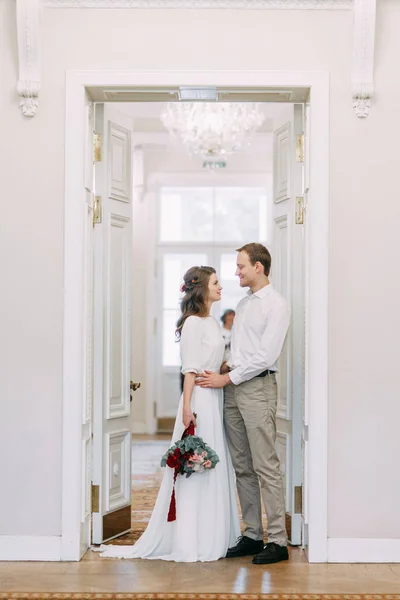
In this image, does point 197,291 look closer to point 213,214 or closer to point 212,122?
point 212,122

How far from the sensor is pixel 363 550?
4621 millimetres

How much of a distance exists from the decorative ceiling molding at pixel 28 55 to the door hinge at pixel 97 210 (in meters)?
0.65

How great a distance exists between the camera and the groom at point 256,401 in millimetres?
4723

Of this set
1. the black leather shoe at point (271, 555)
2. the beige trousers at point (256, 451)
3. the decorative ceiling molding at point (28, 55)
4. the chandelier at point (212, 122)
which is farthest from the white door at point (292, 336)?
the chandelier at point (212, 122)

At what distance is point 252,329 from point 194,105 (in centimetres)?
355

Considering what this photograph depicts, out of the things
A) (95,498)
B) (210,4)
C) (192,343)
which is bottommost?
(95,498)

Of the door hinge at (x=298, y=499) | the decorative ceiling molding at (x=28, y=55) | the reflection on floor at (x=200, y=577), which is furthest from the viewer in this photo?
the door hinge at (x=298, y=499)

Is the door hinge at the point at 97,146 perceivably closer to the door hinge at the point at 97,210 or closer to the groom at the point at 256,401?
the door hinge at the point at 97,210

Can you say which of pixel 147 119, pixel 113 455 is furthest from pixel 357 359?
pixel 147 119

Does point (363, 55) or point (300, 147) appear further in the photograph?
point (300, 147)

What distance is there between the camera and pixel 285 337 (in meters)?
4.91

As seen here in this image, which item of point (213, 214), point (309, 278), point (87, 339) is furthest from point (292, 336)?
point (213, 214)

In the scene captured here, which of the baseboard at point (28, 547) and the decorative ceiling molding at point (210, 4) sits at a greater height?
the decorative ceiling molding at point (210, 4)

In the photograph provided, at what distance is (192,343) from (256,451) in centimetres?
71
